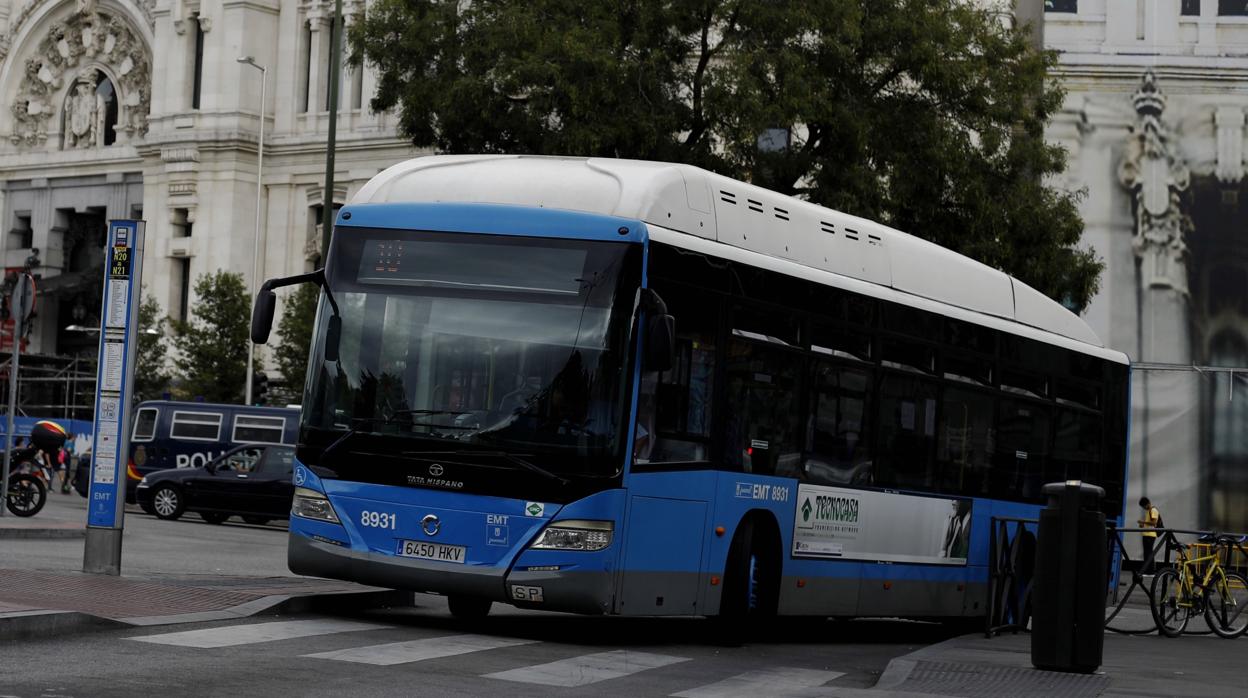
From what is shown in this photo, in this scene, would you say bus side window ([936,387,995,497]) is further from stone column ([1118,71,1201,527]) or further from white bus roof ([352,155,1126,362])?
stone column ([1118,71,1201,527])

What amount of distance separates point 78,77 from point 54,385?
11283mm

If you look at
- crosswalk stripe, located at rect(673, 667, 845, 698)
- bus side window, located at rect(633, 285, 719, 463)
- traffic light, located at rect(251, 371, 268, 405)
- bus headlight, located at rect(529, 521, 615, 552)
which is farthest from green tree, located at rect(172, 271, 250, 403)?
crosswalk stripe, located at rect(673, 667, 845, 698)

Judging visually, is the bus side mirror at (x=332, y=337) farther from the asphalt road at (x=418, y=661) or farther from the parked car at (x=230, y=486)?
the parked car at (x=230, y=486)

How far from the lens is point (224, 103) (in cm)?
6400

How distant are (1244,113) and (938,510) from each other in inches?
1032

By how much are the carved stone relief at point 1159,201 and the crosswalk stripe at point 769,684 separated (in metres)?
27.7

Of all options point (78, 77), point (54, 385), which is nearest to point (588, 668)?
point (54, 385)

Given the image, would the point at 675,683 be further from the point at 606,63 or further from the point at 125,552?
the point at 606,63

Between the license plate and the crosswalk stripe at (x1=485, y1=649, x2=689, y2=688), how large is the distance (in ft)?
3.38

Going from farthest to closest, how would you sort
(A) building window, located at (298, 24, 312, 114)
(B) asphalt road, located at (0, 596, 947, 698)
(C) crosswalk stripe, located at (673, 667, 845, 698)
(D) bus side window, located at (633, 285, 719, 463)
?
1. (A) building window, located at (298, 24, 312, 114)
2. (D) bus side window, located at (633, 285, 719, 463)
3. (C) crosswalk stripe, located at (673, 667, 845, 698)
4. (B) asphalt road, located at (0, 596, 947, 698)

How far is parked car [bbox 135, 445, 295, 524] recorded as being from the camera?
105 feet

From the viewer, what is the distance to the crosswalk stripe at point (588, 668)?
10.6 meters

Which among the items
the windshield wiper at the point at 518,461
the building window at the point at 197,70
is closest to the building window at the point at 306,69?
the building window at the point at 197,70

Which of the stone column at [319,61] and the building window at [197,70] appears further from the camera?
the building window at [197,70]
